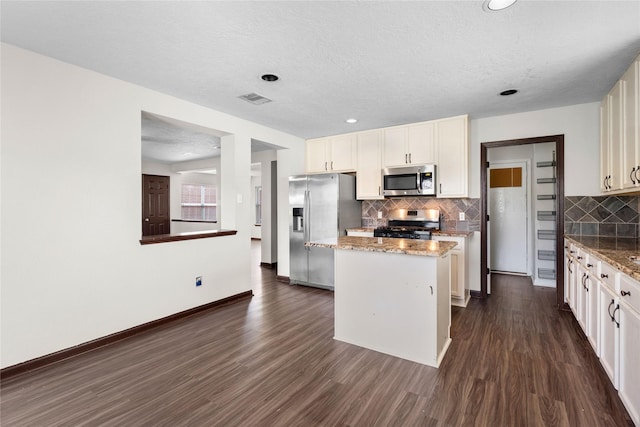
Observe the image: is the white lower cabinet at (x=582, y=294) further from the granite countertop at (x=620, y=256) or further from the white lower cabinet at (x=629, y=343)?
the white lower cabinet at (x=629, y=343)

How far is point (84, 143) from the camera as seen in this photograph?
2.61 m

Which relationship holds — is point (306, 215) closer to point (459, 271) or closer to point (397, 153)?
point (397, 153)

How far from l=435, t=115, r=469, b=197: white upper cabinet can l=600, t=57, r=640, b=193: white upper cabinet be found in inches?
51.8

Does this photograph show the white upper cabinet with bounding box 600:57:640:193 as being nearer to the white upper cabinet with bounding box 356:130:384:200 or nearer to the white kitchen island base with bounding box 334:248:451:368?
the white kitchen island base with bounding box 334:248:451:368

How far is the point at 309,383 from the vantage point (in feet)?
6.97

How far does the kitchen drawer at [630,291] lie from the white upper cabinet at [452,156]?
7.52 feet

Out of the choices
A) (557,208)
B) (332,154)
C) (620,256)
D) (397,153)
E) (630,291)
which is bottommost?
(630,291)

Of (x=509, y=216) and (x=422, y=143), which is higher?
(x=422, y=143)

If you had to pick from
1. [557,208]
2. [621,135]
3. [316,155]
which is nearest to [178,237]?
[316,155]

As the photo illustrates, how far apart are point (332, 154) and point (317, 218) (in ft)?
3.72

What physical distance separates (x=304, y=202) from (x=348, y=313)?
2328mm

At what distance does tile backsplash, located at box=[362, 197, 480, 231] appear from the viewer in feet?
13.8

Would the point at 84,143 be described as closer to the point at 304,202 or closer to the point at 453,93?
the point at 304,202

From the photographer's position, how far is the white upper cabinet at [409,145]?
416 centimetres
